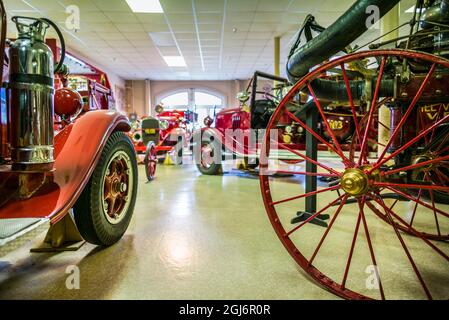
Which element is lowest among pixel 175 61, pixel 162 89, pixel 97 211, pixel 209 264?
pixel 209 264

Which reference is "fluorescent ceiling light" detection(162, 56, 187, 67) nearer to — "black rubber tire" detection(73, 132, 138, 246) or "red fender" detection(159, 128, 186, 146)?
"red fender" detection(159, 128, 186, 146)

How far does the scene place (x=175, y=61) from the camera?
11.2 metres

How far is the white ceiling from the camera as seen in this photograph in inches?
250

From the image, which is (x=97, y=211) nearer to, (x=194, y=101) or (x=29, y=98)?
(x=29, y=98)

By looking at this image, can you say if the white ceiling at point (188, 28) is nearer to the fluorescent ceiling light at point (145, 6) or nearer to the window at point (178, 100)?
the fluorescent ceiling light at point (145, 6)

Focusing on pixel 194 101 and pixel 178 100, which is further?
pixel 178 100

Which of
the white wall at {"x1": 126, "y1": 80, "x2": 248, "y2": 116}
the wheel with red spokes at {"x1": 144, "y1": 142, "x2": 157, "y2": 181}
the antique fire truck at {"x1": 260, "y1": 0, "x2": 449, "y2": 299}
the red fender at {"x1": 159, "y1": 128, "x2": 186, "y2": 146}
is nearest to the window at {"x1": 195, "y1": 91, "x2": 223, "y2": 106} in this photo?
the white wall at {"x1": 126, "y1": 80, "x2": 248, "y2": 116}

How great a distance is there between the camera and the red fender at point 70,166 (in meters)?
1.23

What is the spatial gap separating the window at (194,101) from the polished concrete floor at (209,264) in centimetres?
1329

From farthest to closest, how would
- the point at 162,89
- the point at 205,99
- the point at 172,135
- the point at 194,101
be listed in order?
the point at 205,99 → the point at 194,101 → the point at 162,89 → the point at 172,135

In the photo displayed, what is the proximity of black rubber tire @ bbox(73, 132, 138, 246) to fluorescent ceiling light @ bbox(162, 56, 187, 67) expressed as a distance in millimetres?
9454

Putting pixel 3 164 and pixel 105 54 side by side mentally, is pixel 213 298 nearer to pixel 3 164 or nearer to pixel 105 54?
pixel 3 164

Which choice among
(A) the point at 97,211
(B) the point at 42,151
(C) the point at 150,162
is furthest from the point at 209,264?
(C) the point at 150,162

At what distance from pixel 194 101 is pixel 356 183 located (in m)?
14.8
